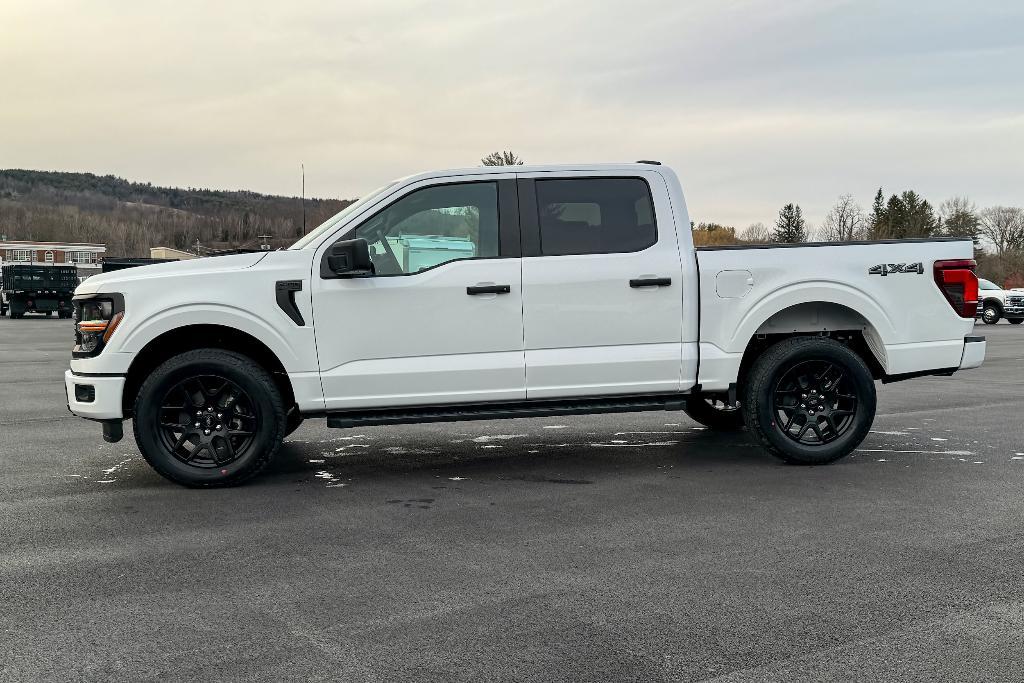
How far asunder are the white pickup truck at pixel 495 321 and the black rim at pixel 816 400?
2 cm

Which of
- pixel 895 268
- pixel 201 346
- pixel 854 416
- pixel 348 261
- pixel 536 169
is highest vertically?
pixel 536 169

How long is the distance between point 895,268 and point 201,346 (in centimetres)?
509

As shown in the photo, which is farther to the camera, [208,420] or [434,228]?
[434,228]

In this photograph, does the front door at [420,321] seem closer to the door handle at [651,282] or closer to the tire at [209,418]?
the tire at [209,418]

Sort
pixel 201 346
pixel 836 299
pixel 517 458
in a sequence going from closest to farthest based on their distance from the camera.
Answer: pixel 201 346
pixel 836 299
pixel 517 458

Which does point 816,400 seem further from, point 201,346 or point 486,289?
point 201,346

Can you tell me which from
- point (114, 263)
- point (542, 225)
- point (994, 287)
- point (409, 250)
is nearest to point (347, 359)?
point (409, 250)

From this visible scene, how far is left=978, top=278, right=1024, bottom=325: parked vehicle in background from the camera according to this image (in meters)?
38.6

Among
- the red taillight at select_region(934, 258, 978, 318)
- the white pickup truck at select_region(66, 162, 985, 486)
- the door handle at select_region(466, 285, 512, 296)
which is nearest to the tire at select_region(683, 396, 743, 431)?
the white pickup truck at select_region(66, 162, 985, 486)

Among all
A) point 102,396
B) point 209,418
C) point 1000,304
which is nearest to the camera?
point 102,396

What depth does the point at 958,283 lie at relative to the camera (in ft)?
24.1

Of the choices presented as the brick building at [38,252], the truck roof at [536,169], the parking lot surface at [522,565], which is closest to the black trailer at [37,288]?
the parking lot surface at [522,565]

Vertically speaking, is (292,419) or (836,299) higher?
(836,299)

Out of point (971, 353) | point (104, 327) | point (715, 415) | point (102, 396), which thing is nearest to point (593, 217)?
point (715, 415)
